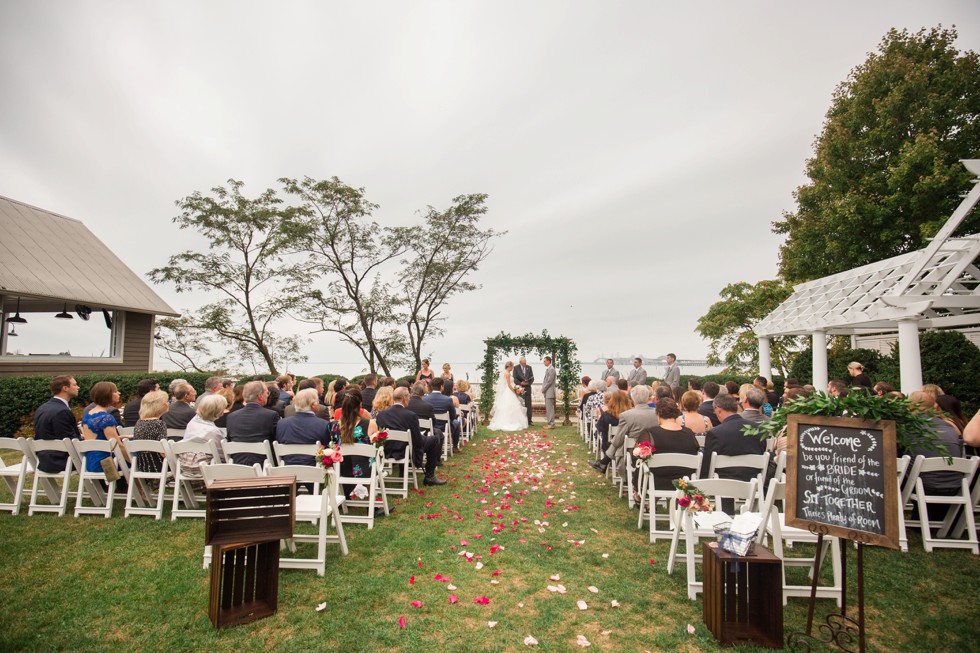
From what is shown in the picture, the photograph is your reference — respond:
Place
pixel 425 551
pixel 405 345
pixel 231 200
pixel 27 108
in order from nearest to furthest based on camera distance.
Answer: pixel 425 551 → pixel 27 108 → pixel 231 200 → pixel 405 345

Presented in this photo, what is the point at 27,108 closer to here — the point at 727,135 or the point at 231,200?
the point at 231,200

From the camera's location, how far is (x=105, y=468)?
5.11 metres

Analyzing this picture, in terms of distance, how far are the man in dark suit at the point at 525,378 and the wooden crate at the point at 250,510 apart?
10774mm

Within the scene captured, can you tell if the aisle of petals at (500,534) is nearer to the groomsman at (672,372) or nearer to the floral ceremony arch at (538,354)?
the floral ceremony arch at (538,354)

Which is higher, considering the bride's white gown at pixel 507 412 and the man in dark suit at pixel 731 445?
the man in dark suit at pixel 731 445

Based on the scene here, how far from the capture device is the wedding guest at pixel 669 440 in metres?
5.00

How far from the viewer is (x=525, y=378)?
14.0 metres

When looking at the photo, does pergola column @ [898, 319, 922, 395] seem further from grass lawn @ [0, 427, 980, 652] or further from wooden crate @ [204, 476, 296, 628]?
wooden crate @ [204, 476, 296, 628]

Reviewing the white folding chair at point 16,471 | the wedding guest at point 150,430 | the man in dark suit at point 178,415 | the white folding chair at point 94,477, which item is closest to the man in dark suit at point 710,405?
the man in dark suit at point 178,415

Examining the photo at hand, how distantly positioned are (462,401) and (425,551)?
6552 millimetres

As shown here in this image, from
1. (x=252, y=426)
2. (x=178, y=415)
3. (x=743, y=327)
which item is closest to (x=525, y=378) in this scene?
(x=252, y=426)

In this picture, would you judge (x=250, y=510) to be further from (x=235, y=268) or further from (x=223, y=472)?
(x=235, y=268)

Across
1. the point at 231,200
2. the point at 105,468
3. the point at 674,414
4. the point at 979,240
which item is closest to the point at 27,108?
the point at 105,468

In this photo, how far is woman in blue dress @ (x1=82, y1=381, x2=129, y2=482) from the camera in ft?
17.7
